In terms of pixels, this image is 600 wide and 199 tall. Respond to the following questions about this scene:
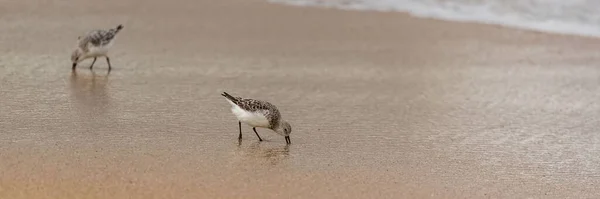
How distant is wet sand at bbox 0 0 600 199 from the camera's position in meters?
5.31

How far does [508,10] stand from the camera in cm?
1177

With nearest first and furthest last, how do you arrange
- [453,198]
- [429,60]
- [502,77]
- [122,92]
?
[453,198], [122,92], [502,77], [429,60]

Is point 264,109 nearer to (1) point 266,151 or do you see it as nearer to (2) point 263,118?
(2) point 263,118

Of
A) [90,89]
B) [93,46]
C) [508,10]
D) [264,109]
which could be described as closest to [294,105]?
[264,109]

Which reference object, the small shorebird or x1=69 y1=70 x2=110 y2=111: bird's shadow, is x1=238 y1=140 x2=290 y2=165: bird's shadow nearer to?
the small shorebird

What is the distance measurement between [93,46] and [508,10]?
15.7ft

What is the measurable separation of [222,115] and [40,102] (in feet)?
3.59

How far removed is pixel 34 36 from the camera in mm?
9594

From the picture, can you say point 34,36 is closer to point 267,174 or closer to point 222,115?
point 222,115

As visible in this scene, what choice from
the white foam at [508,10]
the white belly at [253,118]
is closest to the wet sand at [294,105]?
Result: the white belly at [253,118]

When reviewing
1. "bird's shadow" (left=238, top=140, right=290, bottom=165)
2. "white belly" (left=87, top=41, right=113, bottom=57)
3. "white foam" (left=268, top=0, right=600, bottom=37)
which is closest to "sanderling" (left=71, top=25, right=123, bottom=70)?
Answer: "white belly" (left=87, top=41, right=113, bottom=57)

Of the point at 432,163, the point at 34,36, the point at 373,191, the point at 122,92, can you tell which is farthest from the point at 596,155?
the point at 34,36

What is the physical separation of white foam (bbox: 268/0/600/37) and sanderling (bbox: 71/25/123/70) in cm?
326

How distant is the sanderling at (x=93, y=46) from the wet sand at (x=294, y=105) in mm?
99
